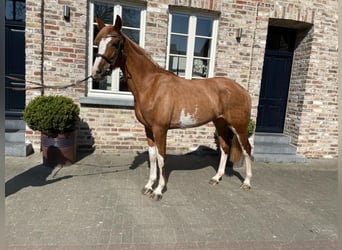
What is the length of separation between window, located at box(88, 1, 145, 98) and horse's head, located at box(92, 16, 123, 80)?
2.33m

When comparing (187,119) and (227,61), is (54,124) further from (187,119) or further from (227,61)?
(227,61)

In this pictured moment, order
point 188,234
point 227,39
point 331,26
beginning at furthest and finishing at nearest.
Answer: point 331,26 → point 227,39 → point 188,234

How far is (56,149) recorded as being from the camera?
482cm

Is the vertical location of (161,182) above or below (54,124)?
below

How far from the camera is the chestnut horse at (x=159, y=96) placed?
350 centimetres

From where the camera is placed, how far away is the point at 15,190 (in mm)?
3818

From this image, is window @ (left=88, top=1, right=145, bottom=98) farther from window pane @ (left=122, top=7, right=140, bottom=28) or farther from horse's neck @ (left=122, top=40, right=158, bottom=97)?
horse's neck @ (left=122, top=40, right=158, bottom=97)

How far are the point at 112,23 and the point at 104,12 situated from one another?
0.88ft

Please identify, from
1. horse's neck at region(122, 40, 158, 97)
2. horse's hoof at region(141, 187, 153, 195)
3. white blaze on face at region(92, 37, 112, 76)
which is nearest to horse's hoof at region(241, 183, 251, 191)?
horse's hoof at region(141, 187, 153, 195)

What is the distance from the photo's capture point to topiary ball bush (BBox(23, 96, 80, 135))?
15.0ft

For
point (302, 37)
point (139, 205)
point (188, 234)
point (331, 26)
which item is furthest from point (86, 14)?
point (331, 26)

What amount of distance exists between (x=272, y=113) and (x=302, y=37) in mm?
2005

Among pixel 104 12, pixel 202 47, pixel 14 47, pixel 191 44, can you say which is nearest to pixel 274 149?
pixel 202 47

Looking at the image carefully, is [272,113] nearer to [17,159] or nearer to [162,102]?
[162,102]
